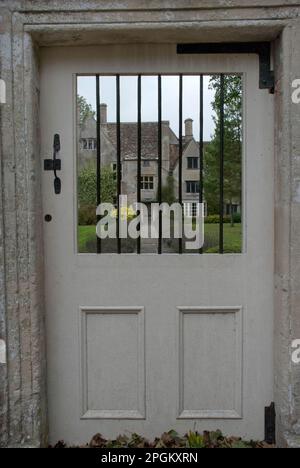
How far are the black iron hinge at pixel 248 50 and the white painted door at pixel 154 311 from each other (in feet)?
0.11

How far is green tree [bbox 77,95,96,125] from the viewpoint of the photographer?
6.97 feet

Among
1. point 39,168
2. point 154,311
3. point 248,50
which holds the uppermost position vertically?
point 248,50

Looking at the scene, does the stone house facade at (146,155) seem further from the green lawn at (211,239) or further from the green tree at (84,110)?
the green lawn at (211,239)

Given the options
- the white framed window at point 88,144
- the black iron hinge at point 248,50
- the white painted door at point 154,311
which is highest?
the black iron hinge at point 248,50

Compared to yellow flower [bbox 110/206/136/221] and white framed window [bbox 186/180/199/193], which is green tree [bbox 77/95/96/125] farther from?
white framed window [bbox 186/180/199/193]

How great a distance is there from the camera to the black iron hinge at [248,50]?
2.04 metres

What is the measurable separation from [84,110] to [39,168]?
0.40m

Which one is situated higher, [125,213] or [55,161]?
[55,161]

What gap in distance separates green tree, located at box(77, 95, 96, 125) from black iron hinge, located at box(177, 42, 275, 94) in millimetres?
561

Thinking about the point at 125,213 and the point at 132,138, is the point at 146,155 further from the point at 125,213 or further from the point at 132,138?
the point at 125,213

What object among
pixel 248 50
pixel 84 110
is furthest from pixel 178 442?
pixel 248 50

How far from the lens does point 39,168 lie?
204 cm

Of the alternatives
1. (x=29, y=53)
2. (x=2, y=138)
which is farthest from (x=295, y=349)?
(x=29, y=53)

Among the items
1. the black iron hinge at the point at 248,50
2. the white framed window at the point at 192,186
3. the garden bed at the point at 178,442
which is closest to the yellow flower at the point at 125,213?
the white framed window at the point at 192,186
